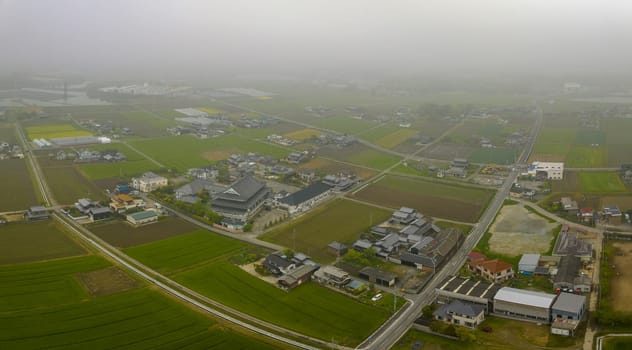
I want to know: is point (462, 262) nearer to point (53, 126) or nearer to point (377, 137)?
point (377, 137)

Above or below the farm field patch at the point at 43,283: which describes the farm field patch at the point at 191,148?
above

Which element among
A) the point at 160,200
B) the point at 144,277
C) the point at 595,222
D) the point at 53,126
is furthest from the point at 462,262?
the point at 53,126

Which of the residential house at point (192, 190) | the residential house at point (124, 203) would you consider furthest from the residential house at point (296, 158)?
the residential house at point (124, 203)

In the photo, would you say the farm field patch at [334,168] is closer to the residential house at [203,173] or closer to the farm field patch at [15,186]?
the residential house at [203,173]

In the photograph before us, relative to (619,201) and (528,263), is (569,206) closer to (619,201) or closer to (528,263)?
(619,201)

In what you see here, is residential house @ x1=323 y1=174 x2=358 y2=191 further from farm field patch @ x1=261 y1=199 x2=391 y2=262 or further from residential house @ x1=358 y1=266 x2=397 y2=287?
residential house @ x1=358 y1=266 x2=397 y2=287

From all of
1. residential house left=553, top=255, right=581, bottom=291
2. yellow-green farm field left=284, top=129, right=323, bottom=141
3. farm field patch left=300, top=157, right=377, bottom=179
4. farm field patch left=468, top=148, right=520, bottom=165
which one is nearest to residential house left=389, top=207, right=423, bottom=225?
residential house left=553, top=255, right=581, bottom=291
